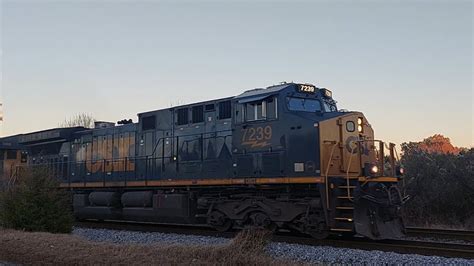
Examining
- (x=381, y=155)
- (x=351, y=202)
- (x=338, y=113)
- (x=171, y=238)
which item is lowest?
(x=171, y=238)

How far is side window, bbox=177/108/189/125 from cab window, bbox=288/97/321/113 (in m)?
4.28

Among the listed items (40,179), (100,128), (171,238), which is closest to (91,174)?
(100,128)

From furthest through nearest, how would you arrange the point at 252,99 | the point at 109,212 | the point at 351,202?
the point at 109,212
the point at 252,99
the point at 351,202

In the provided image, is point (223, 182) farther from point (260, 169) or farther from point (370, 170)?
point (370, 170)

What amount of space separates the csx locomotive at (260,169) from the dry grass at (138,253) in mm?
3019

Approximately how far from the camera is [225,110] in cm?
1448

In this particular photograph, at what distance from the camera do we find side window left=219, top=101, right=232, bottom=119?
47.0 ft

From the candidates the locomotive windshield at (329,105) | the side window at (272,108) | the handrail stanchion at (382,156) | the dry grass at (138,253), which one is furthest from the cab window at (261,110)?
the dry grass at (138,253)

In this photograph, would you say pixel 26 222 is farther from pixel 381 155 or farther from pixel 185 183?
pixel 381 155

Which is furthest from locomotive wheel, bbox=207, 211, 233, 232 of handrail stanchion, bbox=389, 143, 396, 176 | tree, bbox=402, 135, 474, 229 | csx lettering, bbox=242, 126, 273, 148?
tree, bbox=402, 135, 474, 229

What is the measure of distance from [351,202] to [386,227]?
1020 millimetres

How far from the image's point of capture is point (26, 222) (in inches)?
524

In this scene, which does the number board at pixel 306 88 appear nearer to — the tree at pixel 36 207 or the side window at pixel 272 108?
the side window at pixel 272 108

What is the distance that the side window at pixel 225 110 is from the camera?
14312 mm
